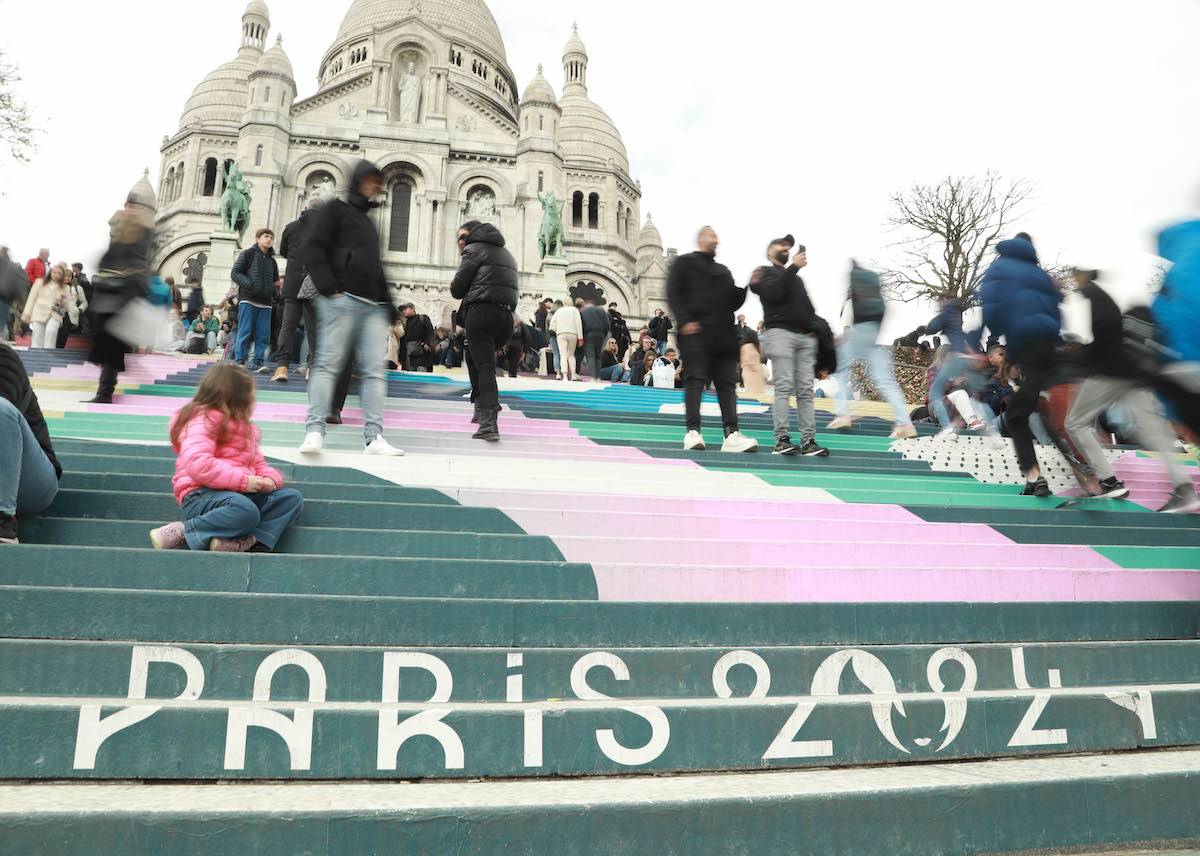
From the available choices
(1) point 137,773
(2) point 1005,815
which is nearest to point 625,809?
(2) point 1005,815

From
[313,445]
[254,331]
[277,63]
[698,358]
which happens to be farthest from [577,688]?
[277,63]

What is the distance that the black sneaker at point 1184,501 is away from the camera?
5.37 m

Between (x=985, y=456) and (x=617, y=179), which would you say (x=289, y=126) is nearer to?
(x=617, y=179)

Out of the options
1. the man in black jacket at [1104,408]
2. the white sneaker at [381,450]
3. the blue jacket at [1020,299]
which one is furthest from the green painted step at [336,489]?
the blue jacket at [1020,299]

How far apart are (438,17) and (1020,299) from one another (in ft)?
182

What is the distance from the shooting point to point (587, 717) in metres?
2.42

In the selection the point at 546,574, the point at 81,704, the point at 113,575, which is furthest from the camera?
the point at 546,574

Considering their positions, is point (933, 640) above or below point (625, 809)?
above

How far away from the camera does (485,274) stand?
20.3 feet

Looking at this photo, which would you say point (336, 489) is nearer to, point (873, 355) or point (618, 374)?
point (873, 355)

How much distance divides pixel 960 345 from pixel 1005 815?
21.7 ft

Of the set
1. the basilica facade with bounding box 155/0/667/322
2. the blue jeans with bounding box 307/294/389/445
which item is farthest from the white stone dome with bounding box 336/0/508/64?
the blue jeans with bounding box 307/294/389/445

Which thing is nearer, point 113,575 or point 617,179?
point 113,575

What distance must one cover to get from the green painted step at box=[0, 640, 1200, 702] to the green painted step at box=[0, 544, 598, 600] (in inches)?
26.8
